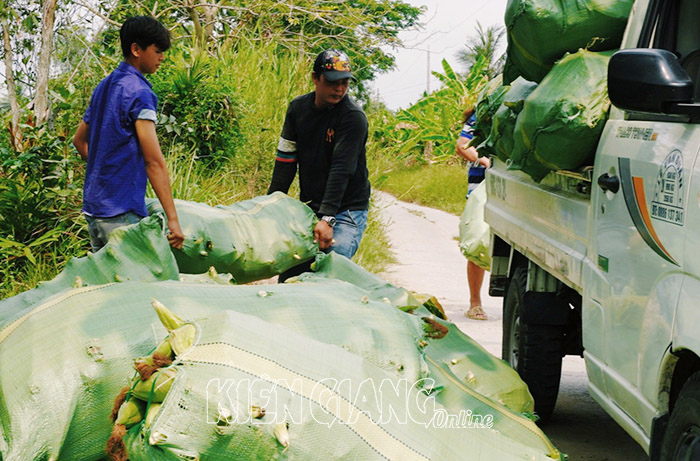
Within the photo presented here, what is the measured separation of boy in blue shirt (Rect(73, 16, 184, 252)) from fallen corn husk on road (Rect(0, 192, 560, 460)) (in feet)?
3.56

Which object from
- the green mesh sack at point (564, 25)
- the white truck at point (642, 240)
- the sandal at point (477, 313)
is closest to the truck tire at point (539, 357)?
the white truck at point (642, 240)

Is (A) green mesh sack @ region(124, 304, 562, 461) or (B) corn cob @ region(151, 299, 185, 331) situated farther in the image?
(B) corn cob @ region(151, 299, 185, 331)

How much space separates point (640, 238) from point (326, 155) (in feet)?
8.98

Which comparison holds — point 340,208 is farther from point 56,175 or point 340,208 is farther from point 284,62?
point 284,62

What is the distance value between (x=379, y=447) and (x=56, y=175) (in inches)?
183

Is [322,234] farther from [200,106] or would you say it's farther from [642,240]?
[200,106]

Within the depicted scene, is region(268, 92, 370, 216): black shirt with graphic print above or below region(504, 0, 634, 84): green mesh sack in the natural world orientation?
below

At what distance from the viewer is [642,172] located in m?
2.90

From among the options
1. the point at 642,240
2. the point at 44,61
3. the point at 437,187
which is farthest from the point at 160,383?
the point at 437,187

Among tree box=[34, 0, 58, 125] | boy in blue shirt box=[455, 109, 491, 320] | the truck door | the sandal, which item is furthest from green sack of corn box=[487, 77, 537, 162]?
tree box=[34, 0, 58, 125]

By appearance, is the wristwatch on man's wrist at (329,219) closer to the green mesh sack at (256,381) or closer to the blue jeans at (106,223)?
the blue jeans at (106,223)

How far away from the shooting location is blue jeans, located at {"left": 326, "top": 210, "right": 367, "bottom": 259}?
519 centimetres

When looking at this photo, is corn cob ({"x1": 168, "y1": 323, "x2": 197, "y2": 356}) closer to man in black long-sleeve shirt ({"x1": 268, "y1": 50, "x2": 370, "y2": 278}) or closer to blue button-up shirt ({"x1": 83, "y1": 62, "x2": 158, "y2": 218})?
blue button-up shirt ({"x1": 83, "y1": 62, "x2": 158, "y2": 218})

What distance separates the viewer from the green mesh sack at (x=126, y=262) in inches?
141
